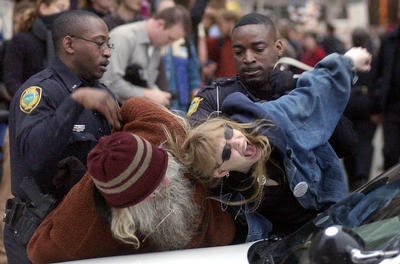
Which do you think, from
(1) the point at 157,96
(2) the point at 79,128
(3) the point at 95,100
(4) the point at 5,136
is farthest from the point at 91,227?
(4) the point at 5,136

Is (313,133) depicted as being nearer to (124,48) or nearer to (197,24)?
(124,48)

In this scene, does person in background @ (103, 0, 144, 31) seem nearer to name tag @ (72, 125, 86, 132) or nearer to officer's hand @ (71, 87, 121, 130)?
name tag @ (72, 125, 86, 132)

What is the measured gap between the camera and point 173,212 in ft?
9.41

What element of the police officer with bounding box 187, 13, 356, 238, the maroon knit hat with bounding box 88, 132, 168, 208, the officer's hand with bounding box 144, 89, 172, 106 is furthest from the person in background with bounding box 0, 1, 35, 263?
the maroon knit hat with bounding box 88, 132, 168, 208

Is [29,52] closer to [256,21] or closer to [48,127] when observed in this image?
[256,21]

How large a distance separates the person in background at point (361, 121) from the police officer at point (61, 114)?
13.7 feet

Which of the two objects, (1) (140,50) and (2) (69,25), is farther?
(1) (140,50)

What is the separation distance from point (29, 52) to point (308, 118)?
109 inches

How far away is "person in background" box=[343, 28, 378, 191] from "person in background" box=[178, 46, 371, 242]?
4180mm

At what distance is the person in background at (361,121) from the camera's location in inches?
288

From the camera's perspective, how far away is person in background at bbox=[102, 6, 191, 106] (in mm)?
5160

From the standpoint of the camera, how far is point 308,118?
306 cm

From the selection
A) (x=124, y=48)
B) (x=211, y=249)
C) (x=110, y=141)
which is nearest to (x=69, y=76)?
(x=110, y=141)

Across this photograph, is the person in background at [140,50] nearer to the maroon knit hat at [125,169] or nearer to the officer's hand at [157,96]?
the officer's hand at [157,96]
